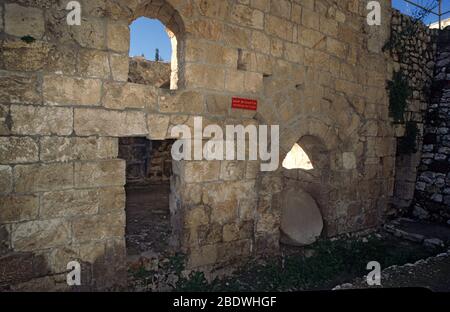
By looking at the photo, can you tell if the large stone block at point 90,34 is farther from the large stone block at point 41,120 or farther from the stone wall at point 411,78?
the stone wall at point 411,78

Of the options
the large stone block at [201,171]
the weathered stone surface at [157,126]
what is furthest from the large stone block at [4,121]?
the large stone block at [201,171]

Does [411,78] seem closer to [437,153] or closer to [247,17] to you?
[437,153]

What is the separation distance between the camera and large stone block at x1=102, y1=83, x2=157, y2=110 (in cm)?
285

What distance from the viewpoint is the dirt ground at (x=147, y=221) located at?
354 cm

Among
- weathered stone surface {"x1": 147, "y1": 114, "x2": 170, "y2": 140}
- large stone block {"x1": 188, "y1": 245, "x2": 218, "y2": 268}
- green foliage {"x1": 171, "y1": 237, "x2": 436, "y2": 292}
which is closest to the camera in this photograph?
weathered stone surface {"x1": 147, "y1": 114, "x2": 170, "y2": 140}

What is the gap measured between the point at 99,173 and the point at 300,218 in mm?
2980

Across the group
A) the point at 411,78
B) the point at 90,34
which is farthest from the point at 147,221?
the point at 411,78

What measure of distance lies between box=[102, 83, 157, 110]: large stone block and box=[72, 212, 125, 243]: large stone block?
105 centimetres

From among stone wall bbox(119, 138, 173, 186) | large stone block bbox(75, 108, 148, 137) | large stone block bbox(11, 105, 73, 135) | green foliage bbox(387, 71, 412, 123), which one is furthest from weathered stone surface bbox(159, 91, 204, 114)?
stone wall bbox(119, 138, 173, 186)

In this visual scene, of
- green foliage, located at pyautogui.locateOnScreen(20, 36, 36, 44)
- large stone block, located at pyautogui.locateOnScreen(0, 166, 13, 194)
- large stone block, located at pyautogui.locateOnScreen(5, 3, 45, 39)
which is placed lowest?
large stone block, located at pyautogui.locateOnScreen(0, 166, 13, 194)

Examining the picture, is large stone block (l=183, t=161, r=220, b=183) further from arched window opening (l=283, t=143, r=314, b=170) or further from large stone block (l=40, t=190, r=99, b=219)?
arched window opening (l=283, t=143, r=314, b=170)

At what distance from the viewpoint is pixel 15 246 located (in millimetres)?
2520
